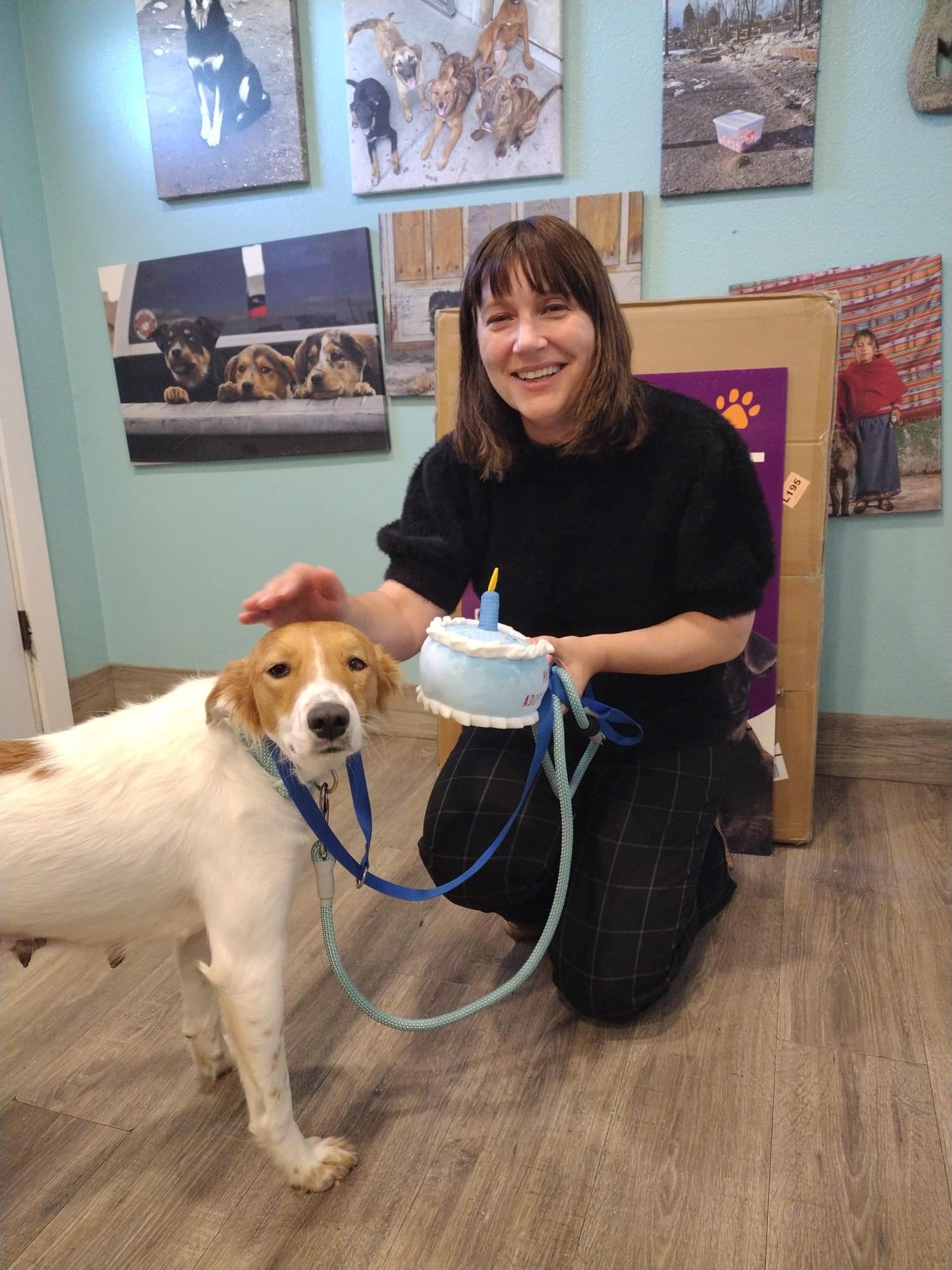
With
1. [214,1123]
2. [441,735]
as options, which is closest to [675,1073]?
[214,1123]

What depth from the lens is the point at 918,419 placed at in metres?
1.86

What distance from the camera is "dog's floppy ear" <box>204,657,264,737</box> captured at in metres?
0.98

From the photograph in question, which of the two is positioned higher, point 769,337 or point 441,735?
point 769,337

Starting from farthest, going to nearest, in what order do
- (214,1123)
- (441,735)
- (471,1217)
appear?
(441,735) → (214,1123) → (471,1217)

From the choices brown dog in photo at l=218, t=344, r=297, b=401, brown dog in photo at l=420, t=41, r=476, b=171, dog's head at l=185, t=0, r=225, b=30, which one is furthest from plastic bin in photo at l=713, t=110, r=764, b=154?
dog's head at l=185, t=0, r=225, b=30

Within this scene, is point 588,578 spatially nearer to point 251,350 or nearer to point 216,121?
point 251,350

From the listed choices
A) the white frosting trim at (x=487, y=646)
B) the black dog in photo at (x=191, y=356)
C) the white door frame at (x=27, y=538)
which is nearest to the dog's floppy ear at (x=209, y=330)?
the black dog in photo at (x=191, y=356)

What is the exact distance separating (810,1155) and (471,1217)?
456 mm

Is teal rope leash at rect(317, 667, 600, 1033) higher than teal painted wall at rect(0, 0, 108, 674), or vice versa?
teal painted wall at rect(0, 0, 108, 674)

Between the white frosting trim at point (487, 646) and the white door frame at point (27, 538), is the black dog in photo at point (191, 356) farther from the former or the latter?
the white frosting trim at point (487, 646)

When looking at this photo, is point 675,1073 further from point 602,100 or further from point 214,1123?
point 602,100

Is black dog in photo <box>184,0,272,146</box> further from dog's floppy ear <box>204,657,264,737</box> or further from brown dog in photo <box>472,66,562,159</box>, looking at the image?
dog's floppy ear <box>204,657,264,737</box>

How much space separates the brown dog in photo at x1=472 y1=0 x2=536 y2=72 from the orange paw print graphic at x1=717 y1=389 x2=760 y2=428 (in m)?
0.96

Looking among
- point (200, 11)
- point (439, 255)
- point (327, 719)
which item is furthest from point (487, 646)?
point (200, 11)
